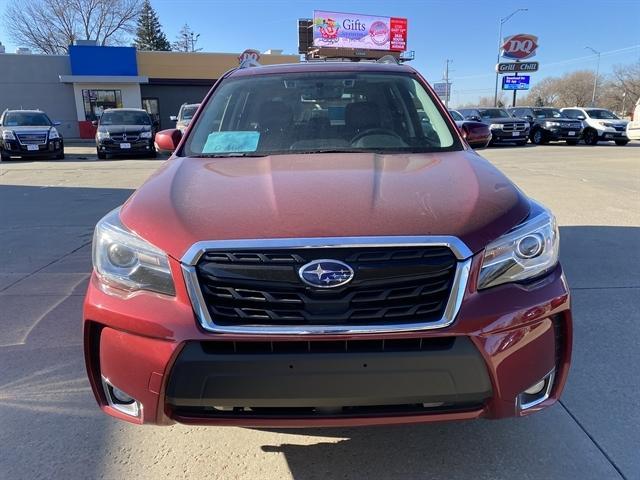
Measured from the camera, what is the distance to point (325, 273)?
1834mm

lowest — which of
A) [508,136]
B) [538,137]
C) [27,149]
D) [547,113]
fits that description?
[538,137]

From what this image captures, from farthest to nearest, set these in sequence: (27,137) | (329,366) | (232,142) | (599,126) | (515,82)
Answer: (515,82) < (599,126) < (27,137) < (232,142) < (329,366)

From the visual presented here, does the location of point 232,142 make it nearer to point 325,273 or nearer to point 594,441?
point 325,273

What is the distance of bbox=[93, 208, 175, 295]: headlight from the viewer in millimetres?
1941

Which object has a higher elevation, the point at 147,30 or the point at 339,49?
the point at 147,30

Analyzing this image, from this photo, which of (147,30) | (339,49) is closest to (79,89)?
(339,49)

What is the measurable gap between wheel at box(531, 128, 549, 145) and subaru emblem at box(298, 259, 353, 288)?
80.3 ft

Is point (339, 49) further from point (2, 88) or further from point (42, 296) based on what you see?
point (42, 296)

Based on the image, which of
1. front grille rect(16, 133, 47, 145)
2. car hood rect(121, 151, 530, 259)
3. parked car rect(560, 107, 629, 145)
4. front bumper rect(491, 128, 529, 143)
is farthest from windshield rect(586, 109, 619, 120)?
car hood rect(121, 151, 530, 259)

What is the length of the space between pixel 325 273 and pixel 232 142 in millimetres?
1577

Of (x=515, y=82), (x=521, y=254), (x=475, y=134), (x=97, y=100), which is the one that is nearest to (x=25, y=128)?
(x=97, y=100)

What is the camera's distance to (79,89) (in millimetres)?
29141

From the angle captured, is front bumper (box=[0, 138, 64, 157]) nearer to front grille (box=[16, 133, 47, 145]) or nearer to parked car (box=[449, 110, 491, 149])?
front grille (box=[16, 133, 47, 145])

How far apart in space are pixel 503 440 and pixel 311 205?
1477 millimetres
